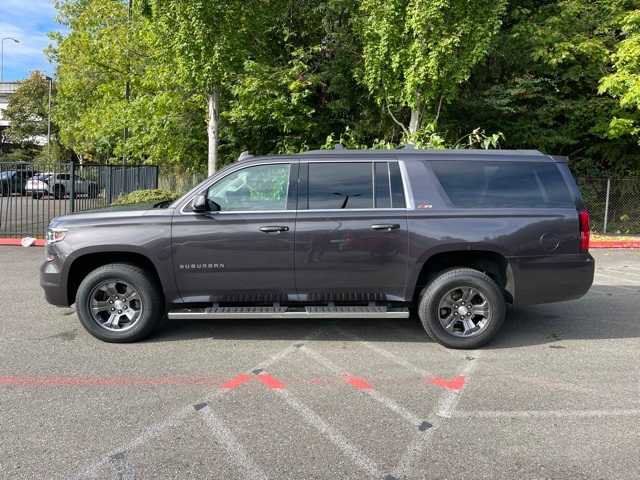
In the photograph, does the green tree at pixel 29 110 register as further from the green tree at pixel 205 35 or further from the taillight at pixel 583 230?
the taillight at pixel 583 230

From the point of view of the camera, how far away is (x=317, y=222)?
5.32 metres

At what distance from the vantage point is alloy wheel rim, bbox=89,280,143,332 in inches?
216

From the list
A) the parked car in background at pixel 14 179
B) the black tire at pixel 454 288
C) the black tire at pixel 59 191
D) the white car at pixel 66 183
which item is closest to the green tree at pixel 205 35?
the white car at pixel 66 183

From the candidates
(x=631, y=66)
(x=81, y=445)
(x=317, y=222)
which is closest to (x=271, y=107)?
(x=631, y=66)

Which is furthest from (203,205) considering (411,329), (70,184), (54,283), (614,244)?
(614,244)

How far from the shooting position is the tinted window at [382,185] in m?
5.43

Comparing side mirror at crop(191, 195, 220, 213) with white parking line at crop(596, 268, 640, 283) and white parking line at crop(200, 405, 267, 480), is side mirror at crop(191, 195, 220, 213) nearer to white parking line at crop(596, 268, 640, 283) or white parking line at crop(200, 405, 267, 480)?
white parking line at crop(200, 405, 267, 480)

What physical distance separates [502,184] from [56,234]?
15.1 ft

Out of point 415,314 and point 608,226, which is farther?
point 608,226

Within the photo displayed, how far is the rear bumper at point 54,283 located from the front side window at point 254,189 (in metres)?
1.72

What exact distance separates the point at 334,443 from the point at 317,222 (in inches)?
93.3

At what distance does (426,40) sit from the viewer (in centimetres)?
1320

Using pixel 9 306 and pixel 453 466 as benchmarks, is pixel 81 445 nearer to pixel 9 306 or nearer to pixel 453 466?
pixel 453 466

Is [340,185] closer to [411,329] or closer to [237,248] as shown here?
[237,248]
